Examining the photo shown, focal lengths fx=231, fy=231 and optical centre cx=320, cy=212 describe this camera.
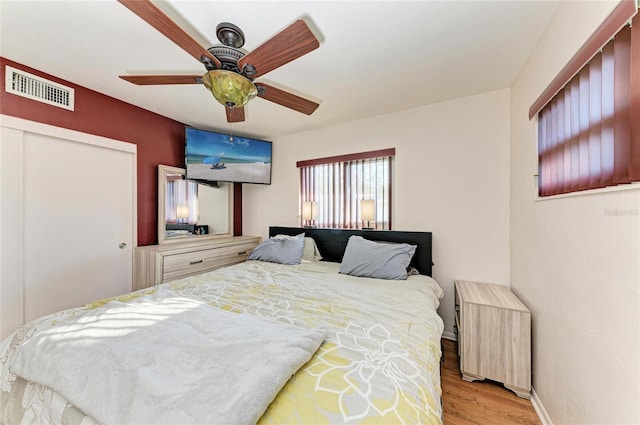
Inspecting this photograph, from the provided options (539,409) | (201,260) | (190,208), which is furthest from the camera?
(190,208)

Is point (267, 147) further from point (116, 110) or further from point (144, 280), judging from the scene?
point (144, 280)

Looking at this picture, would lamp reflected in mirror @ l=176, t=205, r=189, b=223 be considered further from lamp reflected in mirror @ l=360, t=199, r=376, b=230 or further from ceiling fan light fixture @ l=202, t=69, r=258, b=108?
lamp reflected in mirror @ l=360, t=199, r=376, b=230

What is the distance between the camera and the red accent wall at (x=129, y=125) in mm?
1970

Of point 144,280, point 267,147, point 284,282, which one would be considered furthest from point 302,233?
point 144,280

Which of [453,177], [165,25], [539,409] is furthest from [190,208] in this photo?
[539,409]

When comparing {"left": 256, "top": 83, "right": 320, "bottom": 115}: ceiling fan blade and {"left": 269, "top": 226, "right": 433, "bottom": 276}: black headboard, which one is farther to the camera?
{"left": 269, "top": 226, "right": 433, "bottom": 276}: black headboard

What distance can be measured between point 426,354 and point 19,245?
3.16 m

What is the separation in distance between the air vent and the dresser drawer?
5.62 feet

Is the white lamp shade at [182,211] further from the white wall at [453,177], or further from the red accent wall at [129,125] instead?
the white wall at [453,177]

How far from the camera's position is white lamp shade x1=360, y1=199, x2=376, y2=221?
2715 mm

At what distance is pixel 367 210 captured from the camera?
8.95 feet

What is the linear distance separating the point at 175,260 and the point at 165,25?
233cm

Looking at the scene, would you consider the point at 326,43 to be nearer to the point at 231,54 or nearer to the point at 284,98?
the point at 284,98

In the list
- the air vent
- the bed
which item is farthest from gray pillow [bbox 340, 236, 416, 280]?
the air vent
